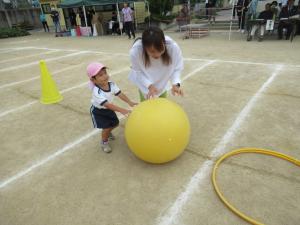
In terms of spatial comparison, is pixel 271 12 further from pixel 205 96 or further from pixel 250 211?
pixel 250 211

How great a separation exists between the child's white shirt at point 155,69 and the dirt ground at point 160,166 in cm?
100

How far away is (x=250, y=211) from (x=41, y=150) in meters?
2.96

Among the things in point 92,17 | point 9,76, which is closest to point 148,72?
point 9,76

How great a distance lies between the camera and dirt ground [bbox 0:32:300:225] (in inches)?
95.5

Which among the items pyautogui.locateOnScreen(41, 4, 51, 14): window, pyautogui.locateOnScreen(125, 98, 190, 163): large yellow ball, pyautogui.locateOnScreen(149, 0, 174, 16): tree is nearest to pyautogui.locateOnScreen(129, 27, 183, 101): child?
pyautogui.locateOnScreen(125, 98, 190, 163): large yellow ball

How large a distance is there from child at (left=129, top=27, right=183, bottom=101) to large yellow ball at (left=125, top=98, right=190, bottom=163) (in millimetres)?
352

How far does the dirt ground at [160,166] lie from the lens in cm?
243

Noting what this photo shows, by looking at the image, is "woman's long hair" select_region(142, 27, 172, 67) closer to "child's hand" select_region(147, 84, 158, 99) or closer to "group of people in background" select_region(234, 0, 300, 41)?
"child's hand" select_region(147, 84, 158, 99)

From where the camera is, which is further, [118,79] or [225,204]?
[118,79]

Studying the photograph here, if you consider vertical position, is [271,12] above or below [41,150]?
above

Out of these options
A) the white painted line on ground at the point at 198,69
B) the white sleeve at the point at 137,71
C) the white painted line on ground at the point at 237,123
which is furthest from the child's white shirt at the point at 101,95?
the white painted line on ground at the point at 198,69

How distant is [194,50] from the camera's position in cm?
952

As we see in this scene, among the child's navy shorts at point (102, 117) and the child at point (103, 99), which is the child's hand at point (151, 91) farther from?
the child's navy shorts at point (102, 117)

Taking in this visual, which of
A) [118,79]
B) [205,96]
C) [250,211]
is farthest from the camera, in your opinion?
[118,79]
